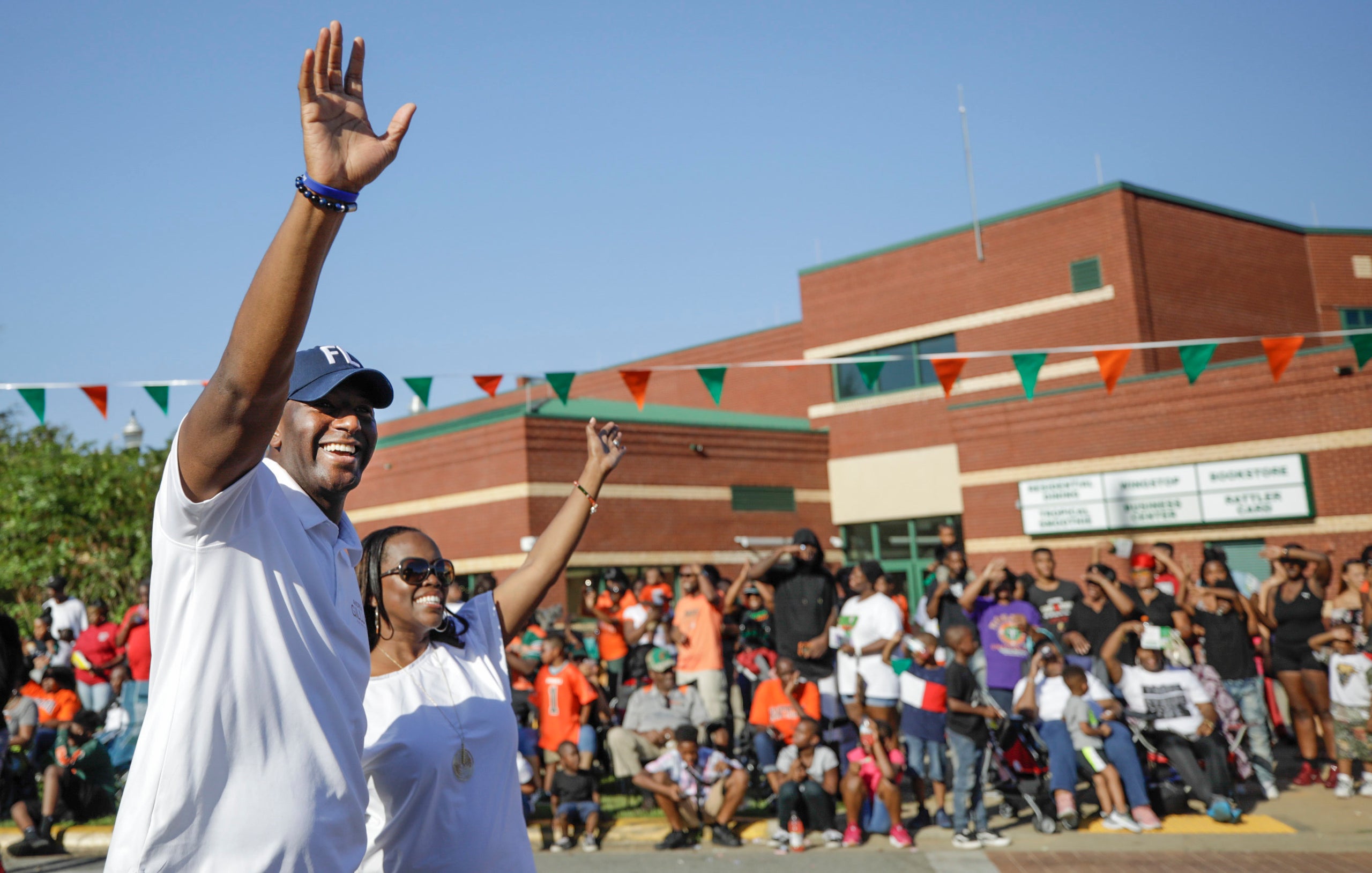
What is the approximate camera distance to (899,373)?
2614 centimetres

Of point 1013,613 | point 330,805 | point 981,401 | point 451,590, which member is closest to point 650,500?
point 981,401

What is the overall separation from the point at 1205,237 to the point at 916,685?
2034 centimetres

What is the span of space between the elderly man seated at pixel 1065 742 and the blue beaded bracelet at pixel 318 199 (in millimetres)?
8951

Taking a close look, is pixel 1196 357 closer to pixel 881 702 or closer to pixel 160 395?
pixel 881 702

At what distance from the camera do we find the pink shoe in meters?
9.09

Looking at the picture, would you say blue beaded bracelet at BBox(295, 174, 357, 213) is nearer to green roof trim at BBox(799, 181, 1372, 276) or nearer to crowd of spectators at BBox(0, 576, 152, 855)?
crowd of spectators at BBox(0, 576, 152, 855)

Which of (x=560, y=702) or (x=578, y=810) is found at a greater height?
(x=560, y=702)

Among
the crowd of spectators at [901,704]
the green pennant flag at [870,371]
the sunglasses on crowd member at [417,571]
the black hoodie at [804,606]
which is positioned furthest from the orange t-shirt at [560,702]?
the sunglasses on crowd member at [417,571]

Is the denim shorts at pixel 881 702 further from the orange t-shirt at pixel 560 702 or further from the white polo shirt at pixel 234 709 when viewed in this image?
the white polo shirt at pixel 234 709

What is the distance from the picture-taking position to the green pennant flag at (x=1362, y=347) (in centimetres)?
1205

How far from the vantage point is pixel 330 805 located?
197 cm

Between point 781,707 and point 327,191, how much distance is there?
28.7ft

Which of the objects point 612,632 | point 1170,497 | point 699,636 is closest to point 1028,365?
point 699,636

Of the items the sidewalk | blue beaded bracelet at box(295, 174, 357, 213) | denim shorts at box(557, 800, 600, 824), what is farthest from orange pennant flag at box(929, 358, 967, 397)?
blue beaded bracelet at box(295, 174, 357, 213)
